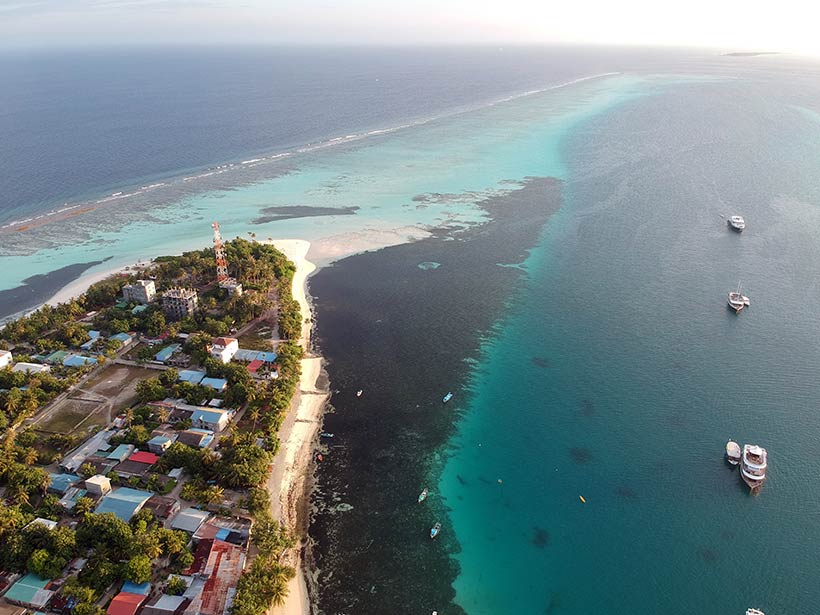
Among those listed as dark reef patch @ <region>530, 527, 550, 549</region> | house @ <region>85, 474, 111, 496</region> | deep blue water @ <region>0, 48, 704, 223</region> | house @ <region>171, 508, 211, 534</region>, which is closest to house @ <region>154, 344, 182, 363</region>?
house @ <region>85, 474, 111, 496</region>

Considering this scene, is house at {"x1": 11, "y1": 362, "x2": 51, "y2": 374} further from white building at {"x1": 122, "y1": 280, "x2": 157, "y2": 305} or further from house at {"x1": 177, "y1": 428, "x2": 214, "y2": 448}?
house at {"x1": 177, "y1": 428, "x2": 214, "y2": 448}

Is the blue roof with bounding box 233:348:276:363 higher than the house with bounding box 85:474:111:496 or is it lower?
lower

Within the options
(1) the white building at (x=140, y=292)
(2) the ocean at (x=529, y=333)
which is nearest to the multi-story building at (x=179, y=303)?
(1) the white building at (x=140, y=292)

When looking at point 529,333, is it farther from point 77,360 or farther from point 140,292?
point 77,360

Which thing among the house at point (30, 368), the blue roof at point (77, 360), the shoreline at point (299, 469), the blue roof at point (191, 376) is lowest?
the shoreline at point (299, 469)

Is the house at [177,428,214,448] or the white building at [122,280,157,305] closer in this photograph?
the house at [177,428,214,448]

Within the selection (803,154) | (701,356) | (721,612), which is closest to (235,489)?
(721,612)

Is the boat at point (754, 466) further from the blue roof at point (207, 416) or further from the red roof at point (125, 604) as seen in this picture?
the red roof at point (125, 604)

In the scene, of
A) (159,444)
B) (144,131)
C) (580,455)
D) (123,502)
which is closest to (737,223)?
(580,455)
